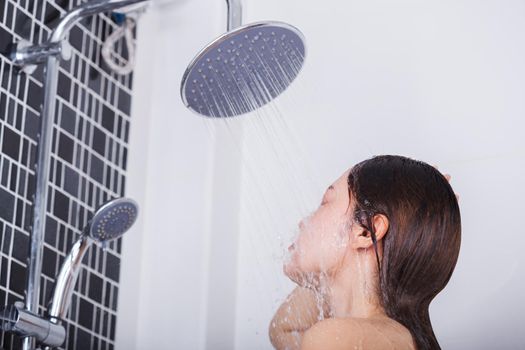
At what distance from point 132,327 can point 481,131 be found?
802 mm

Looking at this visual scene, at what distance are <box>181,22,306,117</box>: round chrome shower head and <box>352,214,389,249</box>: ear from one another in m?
0.30

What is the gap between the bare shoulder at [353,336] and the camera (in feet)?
3.93

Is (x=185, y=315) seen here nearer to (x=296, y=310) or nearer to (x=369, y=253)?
(x=296, y=310)

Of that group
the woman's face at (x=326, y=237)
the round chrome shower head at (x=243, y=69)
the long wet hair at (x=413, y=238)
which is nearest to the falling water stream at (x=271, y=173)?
the round chrome shower head at (x=243, y=69)

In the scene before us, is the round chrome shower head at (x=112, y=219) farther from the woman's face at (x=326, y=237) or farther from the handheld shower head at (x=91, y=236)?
the woman's face at (x=326, y=237)

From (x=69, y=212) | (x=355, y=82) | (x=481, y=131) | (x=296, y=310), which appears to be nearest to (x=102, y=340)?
(x=69, y=212)

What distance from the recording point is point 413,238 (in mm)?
1265

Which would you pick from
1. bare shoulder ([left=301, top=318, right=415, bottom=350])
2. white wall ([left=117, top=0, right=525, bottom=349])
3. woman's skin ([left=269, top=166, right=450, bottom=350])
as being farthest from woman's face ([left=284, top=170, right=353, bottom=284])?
white wall ([left=117, top=0, right=525, bottom=349])

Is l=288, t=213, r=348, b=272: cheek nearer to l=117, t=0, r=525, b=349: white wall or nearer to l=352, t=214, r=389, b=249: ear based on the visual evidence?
l=352, t=214, r=389, b=249: ear

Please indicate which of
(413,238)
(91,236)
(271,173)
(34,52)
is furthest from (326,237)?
(34,52)

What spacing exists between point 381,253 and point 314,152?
569 mm

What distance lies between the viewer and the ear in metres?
1.29

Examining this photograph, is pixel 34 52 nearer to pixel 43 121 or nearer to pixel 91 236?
pixel 43 121

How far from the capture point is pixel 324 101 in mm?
1856
